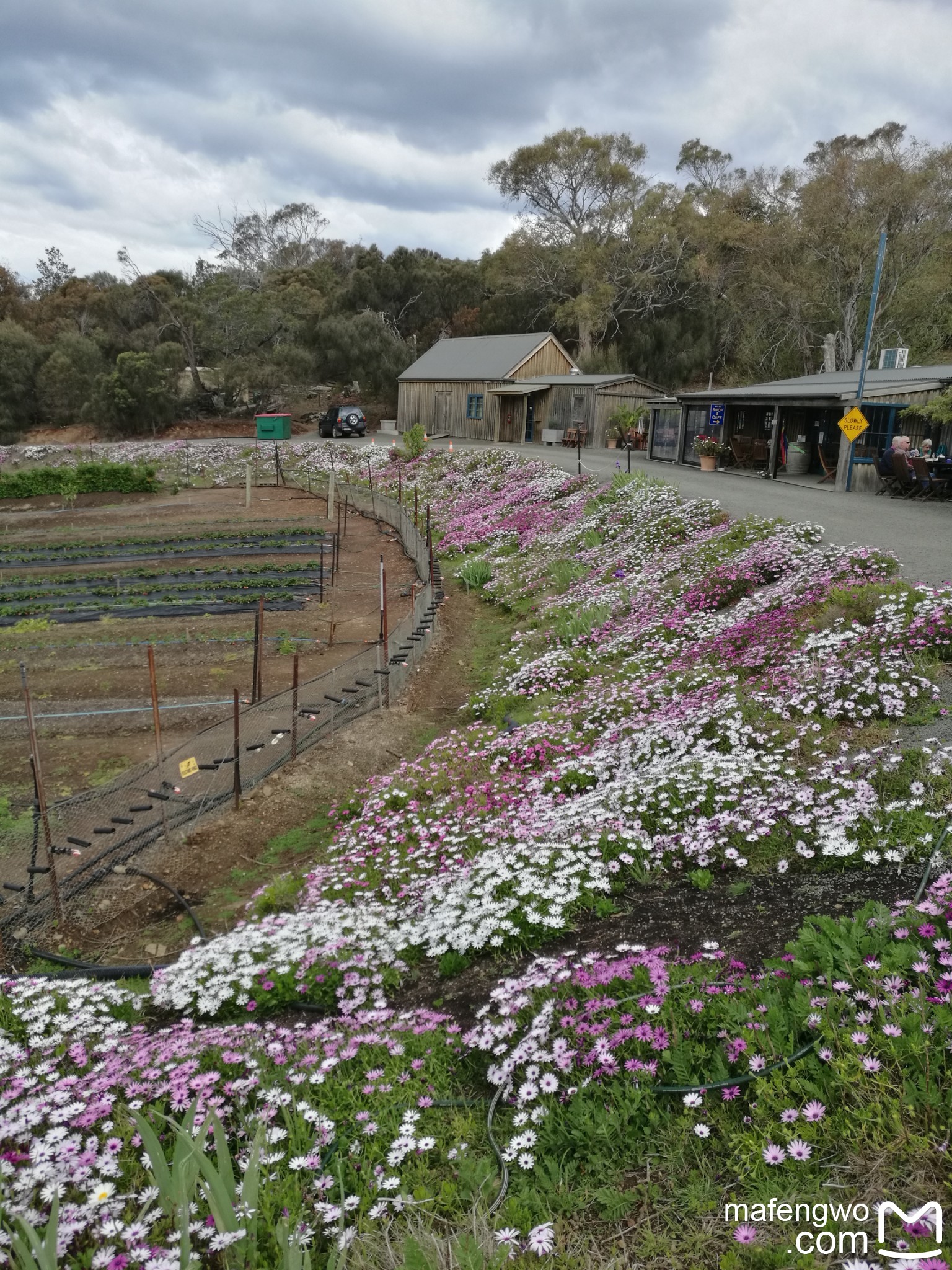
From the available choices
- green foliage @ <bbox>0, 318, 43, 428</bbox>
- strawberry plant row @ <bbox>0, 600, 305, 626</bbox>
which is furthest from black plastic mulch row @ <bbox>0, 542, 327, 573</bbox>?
green foliage @ <bbox>0, 318, 43, 428</bbox>

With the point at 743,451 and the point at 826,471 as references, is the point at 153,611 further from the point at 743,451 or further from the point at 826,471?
the point at 743,451

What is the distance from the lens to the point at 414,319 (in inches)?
2542

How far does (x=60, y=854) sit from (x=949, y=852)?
6823 millimetres

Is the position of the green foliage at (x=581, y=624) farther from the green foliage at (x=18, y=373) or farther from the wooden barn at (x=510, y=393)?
the green foliage at (x=18, y=373)

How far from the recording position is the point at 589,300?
53156mm

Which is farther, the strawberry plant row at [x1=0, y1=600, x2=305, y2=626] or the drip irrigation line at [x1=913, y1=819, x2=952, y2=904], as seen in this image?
the strawberry plant row at [x1=0, y1=600, x2=305, y2=626]

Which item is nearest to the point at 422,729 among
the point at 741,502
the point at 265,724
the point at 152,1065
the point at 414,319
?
the point at 265,724

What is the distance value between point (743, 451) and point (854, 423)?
310 inches

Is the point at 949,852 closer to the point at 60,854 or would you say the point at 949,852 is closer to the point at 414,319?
the point at 60,854

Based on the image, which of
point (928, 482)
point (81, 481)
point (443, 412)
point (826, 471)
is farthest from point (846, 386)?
point (81, 481)

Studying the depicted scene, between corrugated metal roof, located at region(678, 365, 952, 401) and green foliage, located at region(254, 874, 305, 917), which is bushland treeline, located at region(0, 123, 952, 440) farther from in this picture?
green foliage, located at region(254, 874, 305, 917)

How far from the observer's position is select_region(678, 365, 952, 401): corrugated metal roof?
2031 cm

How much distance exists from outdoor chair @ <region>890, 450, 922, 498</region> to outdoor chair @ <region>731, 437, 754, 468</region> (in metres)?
7.52

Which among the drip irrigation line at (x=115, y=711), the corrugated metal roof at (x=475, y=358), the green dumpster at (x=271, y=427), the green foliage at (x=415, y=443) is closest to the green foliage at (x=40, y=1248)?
the drip irrigation line at (x=115, y=711)
